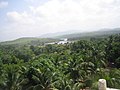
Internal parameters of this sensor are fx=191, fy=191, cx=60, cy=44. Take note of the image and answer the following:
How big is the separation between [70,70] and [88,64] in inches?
132

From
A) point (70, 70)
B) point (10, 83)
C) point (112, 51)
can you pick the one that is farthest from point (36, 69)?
point (112, 51)

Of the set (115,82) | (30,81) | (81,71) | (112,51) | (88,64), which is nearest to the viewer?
(115,82)

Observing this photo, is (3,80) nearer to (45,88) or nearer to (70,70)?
(45,88)

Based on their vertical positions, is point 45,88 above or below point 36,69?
below

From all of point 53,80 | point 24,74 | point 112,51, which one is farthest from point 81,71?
point 112,51

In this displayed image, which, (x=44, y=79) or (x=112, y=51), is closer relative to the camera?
(x=44, y=79)

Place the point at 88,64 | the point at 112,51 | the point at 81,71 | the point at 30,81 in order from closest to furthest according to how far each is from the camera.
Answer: the point at 30,81
the point at 81,71
the point at 88,64
the point at 112,51

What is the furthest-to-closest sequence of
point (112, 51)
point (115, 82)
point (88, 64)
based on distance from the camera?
point (112, 51), point (88, 64), point (115, 82)

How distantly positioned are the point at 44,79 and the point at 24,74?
11.7ft

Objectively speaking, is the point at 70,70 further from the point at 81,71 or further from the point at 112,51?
the point at 112,51

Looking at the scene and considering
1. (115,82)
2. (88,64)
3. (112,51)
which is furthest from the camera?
(112,51)

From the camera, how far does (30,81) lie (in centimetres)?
2325

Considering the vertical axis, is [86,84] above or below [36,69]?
below

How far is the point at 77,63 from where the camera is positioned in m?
26.8
